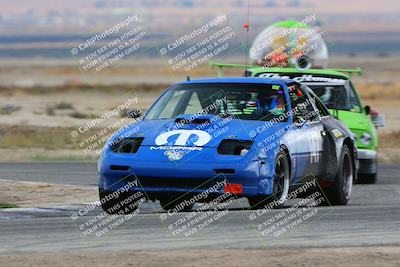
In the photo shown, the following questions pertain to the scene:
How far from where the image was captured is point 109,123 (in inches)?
1371

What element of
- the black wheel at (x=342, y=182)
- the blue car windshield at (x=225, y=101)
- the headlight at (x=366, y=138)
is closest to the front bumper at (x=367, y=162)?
the headlight at (x=366, y=138)

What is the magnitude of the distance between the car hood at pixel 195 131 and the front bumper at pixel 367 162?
18.9 ft

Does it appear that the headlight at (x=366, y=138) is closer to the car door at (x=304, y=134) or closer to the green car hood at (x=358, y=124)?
the green car hood at (x=358, y=124)

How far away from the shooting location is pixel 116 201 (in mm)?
12352

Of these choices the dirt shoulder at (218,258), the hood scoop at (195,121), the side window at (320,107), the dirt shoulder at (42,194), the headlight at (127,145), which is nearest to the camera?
the dirt shoulder at (218,258)

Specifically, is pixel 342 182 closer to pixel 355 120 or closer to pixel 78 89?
pixel 355 120

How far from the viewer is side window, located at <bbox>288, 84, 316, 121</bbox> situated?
44.4 ft

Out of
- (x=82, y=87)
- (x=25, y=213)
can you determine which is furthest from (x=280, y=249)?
(x=82, y=87)

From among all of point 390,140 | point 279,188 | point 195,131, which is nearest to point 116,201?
point 195,131

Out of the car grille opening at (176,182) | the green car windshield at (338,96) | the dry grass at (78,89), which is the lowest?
the dry grass at (78,89)

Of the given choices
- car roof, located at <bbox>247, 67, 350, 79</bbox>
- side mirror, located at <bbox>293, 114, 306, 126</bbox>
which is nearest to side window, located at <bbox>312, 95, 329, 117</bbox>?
side mirror, located at <bbox>293, 114, 306, 126</bbox>

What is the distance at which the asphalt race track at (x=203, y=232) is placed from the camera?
976 centimetres

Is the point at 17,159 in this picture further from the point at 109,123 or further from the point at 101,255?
the point at 101,255

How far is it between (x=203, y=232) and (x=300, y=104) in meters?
3.66
